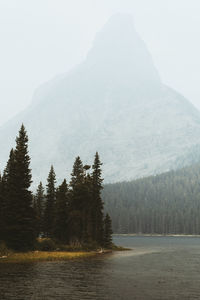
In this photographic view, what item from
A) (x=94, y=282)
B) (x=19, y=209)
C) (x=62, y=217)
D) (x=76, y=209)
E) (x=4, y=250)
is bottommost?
(x=94, y=282)

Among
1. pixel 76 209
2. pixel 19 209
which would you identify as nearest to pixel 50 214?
pixel 76 209

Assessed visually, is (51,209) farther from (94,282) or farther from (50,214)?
(94,282)

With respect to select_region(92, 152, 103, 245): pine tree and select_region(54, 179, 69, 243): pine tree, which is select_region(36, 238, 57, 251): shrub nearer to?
select_region(54, 179, 69, 243): pine tree

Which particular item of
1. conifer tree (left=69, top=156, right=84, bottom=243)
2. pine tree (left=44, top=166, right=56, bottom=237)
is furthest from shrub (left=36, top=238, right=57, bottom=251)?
pine tree (left=44, top=166, right=56, bottom=237)

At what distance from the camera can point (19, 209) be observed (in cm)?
7250

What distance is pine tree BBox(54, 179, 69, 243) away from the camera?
9694 centimetres

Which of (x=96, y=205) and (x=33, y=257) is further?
(x=96, y=205)

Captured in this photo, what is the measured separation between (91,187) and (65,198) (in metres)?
7.01

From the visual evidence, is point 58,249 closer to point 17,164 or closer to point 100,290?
point 17,164

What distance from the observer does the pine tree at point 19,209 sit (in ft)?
237

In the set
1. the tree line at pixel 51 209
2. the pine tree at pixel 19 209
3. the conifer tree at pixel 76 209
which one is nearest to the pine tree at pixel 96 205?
the tree line at pixel 51 209

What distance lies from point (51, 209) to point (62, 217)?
10.8 metres

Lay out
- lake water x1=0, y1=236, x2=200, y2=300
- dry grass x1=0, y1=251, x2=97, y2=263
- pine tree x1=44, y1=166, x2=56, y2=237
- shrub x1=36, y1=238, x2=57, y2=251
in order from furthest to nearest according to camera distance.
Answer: pine tree x1=44, y1=166, x2=56, y2=237
shrub x1=36, y1=238, x2=57, y2=251
dry grass x1=0, y1=251, x2=97, y2=263
lake water x1=0, y1=236, x2=200, y2=300

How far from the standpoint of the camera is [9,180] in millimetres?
75438
